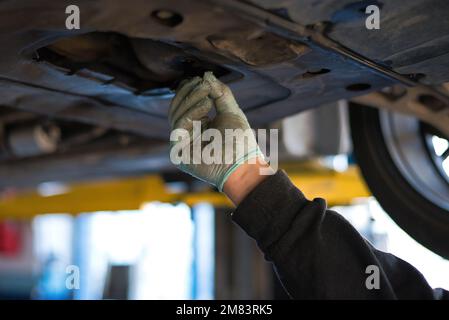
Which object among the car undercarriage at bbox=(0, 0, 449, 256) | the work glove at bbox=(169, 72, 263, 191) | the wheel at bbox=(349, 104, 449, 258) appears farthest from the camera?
the wheel at bbox=(349, 104, 449, 258)

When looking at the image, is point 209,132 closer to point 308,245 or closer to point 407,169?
point 308,245

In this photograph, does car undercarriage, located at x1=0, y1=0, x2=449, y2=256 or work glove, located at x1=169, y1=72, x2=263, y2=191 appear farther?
work glove, located at x1=169, y1=72, x2=263, y2=191

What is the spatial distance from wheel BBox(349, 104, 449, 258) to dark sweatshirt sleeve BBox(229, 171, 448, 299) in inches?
16.6

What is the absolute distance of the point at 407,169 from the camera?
145cm

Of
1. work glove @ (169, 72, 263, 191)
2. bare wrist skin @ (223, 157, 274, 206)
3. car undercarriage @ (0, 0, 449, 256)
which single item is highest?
car undercarriage @ (0, 0, 449, 256)

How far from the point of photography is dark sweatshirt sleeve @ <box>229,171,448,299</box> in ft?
3.02

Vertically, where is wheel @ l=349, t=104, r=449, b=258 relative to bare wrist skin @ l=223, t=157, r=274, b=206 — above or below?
above

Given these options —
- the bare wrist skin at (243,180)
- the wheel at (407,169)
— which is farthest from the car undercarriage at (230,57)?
the bare wrist skin at (243,180)

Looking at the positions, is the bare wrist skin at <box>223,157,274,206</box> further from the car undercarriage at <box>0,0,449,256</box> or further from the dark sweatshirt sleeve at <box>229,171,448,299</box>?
the car undercarriage at <box>0,0,449,256</box>

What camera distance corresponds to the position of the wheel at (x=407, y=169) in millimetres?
1371

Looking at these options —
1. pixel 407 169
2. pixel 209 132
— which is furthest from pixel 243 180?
pixel 407 169

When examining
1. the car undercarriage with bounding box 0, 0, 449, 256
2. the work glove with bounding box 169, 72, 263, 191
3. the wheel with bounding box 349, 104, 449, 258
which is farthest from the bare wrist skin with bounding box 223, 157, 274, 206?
the wheel with bounding box 349, 104, 449, 258

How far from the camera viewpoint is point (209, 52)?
0.94 m
